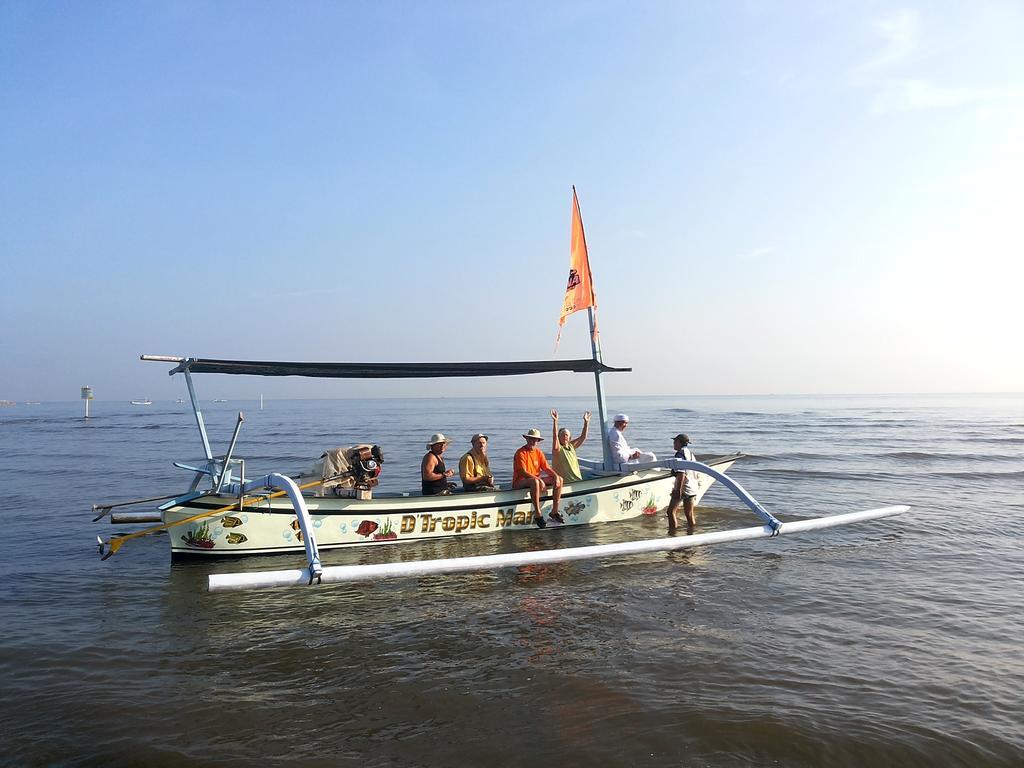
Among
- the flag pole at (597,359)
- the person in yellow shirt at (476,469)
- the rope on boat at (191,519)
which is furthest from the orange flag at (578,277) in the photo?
the rope on boat at (191,519)

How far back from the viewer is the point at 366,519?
9.07 m

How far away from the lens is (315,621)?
6.64 meters

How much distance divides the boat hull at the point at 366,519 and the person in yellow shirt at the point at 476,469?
0.35 meters

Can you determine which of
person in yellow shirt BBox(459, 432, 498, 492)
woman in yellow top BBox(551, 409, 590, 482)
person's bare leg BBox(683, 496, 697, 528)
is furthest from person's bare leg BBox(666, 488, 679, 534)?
person in yellow shirt BBox(459, 432, 498, 492)

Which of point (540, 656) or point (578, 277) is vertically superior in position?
point (578, 277)

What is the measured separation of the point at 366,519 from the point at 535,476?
8.95 ft

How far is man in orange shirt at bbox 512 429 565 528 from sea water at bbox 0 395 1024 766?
20.8 inches

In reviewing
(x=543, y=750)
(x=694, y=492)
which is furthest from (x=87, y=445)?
(x=543, y=750)

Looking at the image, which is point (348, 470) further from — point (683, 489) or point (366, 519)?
point (683, 489)

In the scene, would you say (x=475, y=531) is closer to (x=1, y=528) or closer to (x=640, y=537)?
(x=640, y=537)

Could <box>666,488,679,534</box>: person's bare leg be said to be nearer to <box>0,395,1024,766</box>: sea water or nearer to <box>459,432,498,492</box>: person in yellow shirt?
<box>0,395,1024,766</box>: sea water

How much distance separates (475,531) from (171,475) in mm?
13355

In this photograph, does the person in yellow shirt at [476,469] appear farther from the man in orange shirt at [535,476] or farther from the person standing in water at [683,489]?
the person standing in water at [683,489]

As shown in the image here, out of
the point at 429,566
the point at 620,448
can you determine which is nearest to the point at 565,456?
the point at 620,448
